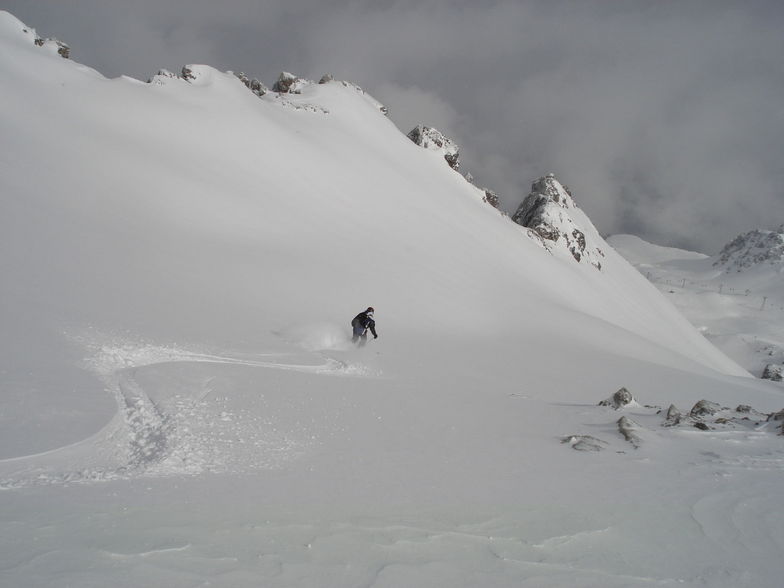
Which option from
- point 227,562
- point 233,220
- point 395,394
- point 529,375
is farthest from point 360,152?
point 227,562

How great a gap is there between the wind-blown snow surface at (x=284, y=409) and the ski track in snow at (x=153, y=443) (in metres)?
0.05

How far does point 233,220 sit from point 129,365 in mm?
16006

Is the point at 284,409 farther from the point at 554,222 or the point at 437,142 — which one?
the point at 554,222

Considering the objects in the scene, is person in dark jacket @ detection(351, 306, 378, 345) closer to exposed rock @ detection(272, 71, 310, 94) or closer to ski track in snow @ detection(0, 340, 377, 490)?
ski track in snow @ detection(0, 340, 377, 490)

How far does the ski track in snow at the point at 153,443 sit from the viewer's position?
568cm

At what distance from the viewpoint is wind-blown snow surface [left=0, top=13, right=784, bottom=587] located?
458 centimetres

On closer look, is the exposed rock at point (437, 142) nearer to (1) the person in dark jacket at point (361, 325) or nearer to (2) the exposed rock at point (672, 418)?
(1) the person in dark jacket at point (361, 325)

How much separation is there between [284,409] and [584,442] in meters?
5.73

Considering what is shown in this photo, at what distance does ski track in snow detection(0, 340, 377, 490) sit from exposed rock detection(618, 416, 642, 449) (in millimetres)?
6118

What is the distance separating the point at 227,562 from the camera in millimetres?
4199

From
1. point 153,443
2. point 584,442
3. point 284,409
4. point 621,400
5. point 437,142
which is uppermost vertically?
point 437,142

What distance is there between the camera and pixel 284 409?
29.1 ft

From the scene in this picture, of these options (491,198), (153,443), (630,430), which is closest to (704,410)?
(630,430)

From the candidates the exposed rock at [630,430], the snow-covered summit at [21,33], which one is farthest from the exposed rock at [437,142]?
the exposed rock at [630,430]
